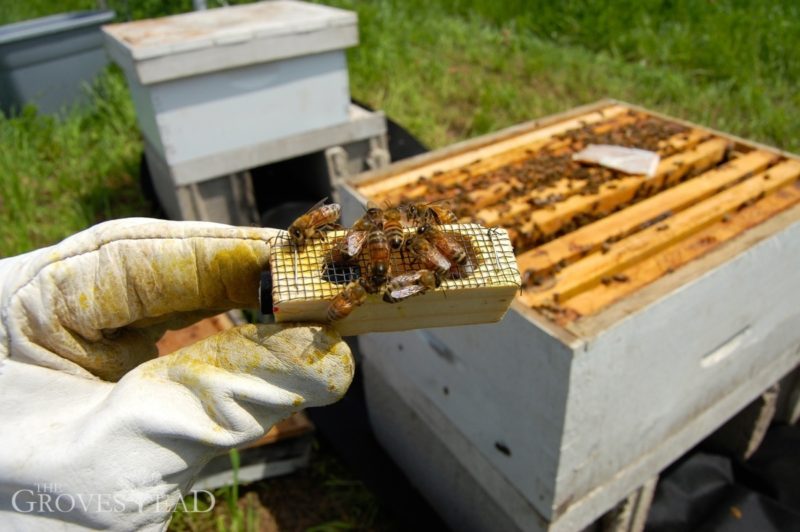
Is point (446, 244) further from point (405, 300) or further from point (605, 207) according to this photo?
point (605, 207)

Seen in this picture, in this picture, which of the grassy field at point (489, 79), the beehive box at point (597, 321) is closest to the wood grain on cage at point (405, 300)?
the beehive box at point (597, 321)

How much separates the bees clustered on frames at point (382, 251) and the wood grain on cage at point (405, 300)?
19 mm

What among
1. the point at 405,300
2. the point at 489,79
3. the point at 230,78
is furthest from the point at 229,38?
the point at 489,79

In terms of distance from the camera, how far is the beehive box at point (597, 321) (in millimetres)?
2436

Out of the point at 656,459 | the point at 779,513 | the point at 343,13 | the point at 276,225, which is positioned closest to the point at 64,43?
the point at 276,225

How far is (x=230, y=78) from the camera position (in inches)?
181

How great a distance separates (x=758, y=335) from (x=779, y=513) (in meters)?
1.22

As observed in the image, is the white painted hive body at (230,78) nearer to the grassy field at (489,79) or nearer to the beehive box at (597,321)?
the grassy field at (489,79)

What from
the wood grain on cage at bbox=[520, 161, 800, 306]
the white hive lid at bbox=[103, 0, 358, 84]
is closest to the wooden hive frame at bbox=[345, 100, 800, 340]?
the wood grain on cage at bbox=[520, 161, 800, 306]

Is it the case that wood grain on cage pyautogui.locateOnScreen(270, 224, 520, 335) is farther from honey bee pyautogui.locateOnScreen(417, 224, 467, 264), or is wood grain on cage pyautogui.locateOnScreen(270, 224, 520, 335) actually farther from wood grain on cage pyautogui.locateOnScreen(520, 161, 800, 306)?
wood grain on cage pyautogui.locateOnScreen(520, 161, 800, 306)

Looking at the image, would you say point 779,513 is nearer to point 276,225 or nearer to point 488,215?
point 488,215

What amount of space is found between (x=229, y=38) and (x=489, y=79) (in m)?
4.50

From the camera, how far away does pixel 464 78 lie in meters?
8.16

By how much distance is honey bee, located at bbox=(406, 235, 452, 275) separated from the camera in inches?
54.5
